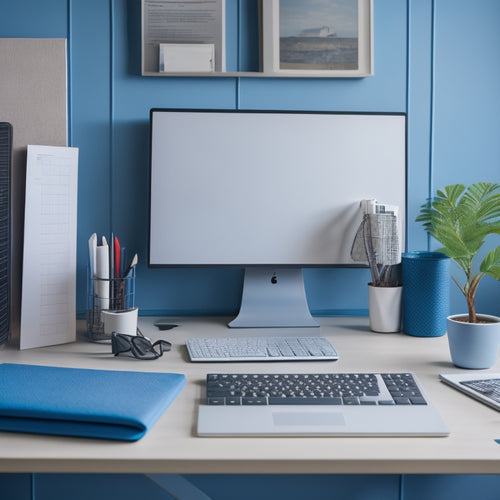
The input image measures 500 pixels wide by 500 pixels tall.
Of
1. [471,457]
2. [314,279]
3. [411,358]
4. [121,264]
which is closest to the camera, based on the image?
[471,457]

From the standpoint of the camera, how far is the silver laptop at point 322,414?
85 centimetres

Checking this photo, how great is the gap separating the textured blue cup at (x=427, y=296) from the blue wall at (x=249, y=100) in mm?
243

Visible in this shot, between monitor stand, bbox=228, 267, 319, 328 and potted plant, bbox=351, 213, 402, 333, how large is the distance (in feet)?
0.54

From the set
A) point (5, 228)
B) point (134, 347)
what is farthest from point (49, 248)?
point (134, 347)

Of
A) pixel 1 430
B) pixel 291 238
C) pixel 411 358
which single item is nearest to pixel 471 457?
pixel 411 358

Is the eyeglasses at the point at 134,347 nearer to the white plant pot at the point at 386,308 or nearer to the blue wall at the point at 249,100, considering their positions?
the blue wall at the point at 249,100

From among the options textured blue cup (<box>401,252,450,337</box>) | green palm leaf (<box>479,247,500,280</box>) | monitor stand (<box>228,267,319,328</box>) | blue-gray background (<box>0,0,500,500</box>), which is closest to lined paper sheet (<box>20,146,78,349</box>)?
blue-gray background (<box>0,0,500,500</box>)

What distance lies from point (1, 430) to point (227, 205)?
82 cm

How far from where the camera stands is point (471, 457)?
783mm

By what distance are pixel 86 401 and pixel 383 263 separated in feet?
2.77

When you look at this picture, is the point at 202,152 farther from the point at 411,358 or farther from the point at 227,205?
the point at 411,358

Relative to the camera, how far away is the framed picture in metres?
1.57

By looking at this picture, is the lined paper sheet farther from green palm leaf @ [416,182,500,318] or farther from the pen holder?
green palm leaf @ [416,182,500,318]

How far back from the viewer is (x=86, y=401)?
0.90 meters
